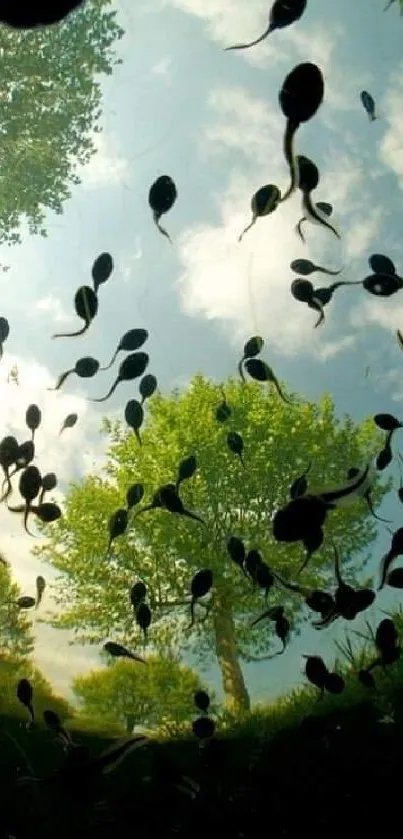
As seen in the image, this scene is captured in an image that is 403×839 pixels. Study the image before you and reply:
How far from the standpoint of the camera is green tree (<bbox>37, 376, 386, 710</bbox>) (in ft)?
60.0

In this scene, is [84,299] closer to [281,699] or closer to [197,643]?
[281,699]

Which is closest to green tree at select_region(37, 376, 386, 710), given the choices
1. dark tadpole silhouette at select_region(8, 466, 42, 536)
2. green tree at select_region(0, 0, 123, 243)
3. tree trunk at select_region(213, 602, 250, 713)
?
tree trunk at select_region(213, 602, 250, 713)

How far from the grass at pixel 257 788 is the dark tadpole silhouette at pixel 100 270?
254 centimetres

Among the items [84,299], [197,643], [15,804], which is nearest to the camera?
[84,299]

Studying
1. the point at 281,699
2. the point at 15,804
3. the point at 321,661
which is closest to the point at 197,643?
the point at 281,699

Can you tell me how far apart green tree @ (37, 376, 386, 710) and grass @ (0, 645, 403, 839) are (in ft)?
39.3

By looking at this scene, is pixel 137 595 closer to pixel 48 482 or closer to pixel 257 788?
pixel 48 482

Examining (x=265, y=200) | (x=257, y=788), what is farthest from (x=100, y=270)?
(x=257, y=788)

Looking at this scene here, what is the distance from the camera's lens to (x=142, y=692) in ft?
82.6

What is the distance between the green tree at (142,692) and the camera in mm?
23703

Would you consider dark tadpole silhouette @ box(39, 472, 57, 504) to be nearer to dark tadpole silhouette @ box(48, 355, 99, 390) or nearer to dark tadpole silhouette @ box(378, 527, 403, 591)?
dark tadpole silhouette @ box(48, 355, 99, 390)

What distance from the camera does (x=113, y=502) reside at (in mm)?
19859

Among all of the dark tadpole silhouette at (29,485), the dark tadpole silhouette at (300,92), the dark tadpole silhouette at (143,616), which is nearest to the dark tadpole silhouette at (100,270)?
the dark tadpole silhouette at (29,485)

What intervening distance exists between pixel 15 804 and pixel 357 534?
16.6 metres
